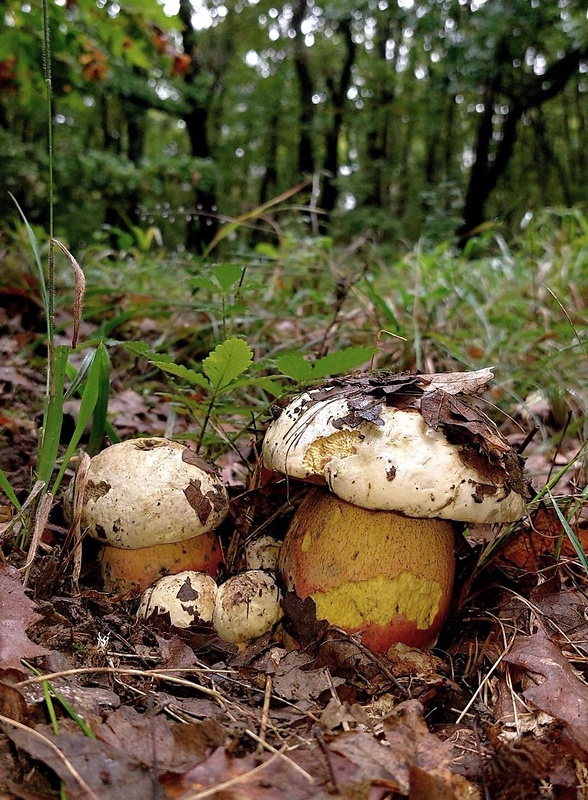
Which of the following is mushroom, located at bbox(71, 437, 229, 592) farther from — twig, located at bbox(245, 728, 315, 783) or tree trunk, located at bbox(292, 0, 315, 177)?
tree trunk, located at bbox(292, 0, 315, 177)

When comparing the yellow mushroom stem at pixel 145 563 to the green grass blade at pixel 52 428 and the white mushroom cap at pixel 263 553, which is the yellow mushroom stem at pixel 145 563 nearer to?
the white mushroom cap at pixel 263 553

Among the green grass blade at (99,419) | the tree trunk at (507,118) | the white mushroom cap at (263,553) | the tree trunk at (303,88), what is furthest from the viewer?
the tree trunk at (303,88)

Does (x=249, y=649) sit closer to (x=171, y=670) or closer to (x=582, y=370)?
(x=171, y=670)

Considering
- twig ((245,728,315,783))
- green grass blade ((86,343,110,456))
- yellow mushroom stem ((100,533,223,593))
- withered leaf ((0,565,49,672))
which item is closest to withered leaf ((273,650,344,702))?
twig ((245,728,315,783))

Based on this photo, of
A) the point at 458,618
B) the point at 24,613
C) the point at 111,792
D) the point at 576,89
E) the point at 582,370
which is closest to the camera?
the point at 111,792

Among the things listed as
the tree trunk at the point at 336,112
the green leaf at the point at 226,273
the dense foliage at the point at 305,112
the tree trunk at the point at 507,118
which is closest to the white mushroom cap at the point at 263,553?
the green leaf at the point at 226,273

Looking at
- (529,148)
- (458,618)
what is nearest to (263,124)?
(529,148)

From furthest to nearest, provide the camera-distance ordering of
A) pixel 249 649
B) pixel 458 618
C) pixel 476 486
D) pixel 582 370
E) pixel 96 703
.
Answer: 1. pixel 582 370
2. pixel 458 618
3. pixel 249 649
4. pixel 476 486
5. pixel 96 703
